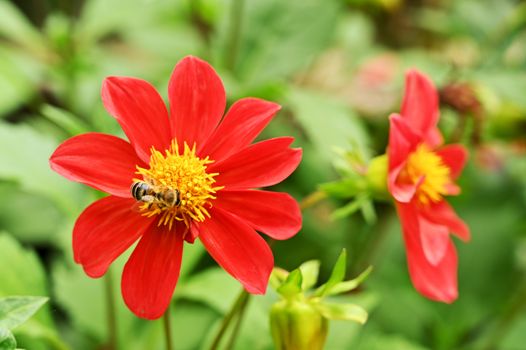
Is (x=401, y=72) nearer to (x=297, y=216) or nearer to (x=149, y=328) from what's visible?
(x=149, y=328)

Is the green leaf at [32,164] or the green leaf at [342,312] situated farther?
the green leaf at [32,164]

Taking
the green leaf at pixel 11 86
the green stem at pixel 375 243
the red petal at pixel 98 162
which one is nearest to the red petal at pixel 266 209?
the red petal at pixel 98 162

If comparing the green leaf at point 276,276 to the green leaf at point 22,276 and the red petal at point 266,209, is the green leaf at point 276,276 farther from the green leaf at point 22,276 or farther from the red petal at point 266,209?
the green leaf at point 22,276

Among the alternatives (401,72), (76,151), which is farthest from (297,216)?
(401,72)

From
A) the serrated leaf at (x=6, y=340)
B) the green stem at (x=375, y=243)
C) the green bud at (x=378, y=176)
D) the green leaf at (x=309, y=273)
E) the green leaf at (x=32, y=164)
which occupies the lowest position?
the green stem at (x=375, y=243)

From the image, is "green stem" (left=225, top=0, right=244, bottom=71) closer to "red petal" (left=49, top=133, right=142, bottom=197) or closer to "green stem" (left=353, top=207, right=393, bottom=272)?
"green stem" (left=353, top=207, right=393, bottom=272)

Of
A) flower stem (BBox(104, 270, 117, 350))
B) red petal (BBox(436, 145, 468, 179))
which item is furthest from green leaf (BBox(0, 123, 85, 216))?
red petal (BBox(436, 145, 468, 179))
